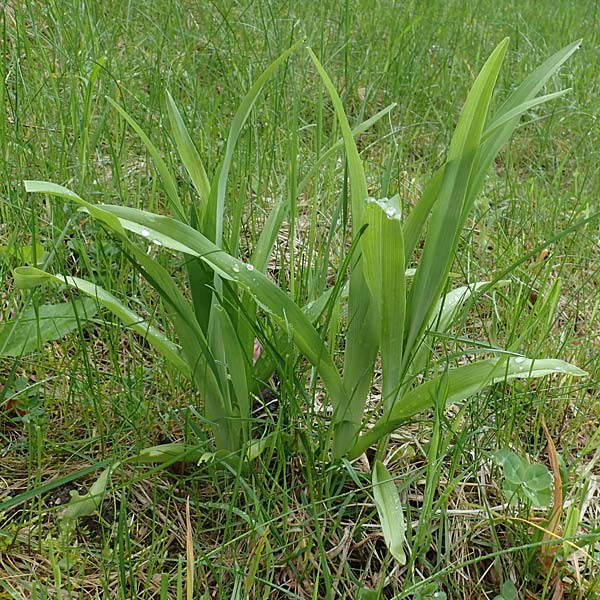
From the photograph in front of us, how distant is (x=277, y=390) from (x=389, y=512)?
38cm

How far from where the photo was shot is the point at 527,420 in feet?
4.26

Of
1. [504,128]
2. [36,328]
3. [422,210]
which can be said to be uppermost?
[504,128]

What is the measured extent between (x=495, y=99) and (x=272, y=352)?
1.87 meters

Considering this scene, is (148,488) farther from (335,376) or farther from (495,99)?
(495,99)

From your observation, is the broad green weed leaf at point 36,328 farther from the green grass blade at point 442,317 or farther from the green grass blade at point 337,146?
the green grass blade at point 442,317

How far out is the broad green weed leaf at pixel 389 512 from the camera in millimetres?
919

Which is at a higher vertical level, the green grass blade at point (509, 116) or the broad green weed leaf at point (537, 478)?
the green grass blade at point (509, 116)

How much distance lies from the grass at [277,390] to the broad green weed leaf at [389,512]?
29mm

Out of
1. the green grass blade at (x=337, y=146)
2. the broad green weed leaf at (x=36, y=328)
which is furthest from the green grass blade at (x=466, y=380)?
the broad green weed leaf at (x=36, y=328)

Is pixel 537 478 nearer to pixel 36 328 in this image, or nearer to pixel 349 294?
pixel 349 294

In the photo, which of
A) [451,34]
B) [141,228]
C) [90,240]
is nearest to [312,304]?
[141,228]

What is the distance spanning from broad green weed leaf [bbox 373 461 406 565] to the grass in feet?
0.10

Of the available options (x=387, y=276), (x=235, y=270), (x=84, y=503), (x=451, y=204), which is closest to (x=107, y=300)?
(x=235, y=270)

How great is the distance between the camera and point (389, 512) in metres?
0.98
